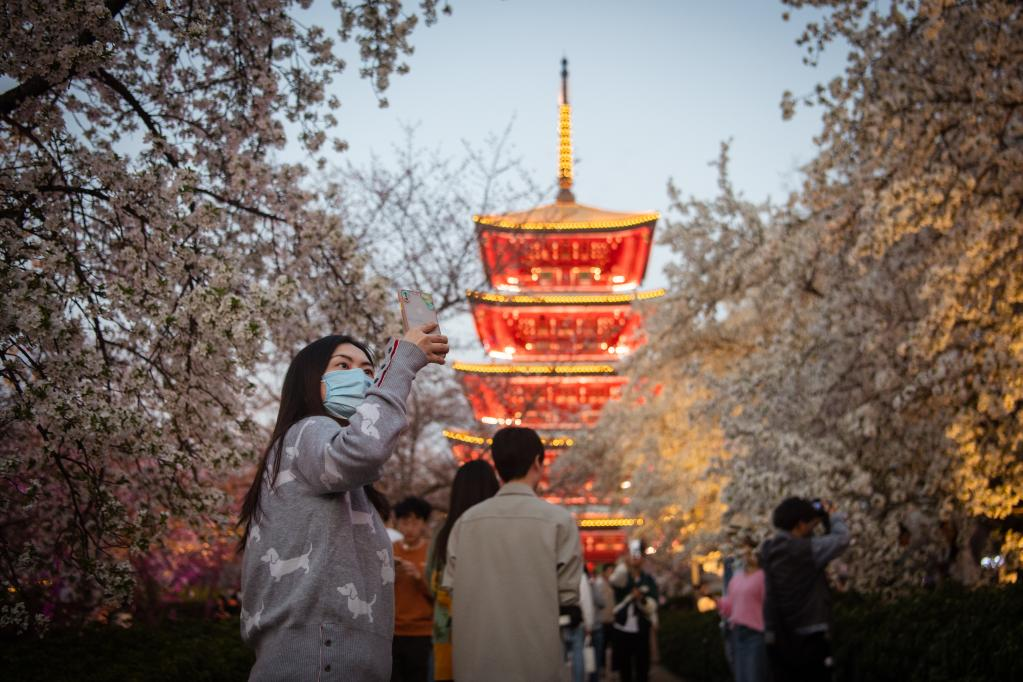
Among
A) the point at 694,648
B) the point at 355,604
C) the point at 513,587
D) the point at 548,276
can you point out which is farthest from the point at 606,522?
the point at 355,604

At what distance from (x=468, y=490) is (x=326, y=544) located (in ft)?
8.35

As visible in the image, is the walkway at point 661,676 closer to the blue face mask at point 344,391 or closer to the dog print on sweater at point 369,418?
the blue face mask at point 344,391

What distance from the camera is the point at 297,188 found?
6.64 meters

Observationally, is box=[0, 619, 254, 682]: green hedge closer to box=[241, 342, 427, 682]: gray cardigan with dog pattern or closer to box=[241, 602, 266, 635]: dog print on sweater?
box=[241, 602, 266, 635]: dog print on sweater

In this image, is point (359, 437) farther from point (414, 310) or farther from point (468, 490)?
point (468, 490)

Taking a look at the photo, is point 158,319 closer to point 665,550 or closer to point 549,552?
point 549,552

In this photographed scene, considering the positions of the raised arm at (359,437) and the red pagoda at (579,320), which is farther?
the red pagoda at (579,320)

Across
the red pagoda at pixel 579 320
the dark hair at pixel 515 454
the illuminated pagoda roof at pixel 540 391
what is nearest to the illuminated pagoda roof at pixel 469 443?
the red pagoda at pixel 579 320

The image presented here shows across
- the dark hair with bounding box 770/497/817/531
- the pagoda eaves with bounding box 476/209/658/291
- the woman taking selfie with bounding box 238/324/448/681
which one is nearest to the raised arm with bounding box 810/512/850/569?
the dark hair with bounding box 770/497/817/531

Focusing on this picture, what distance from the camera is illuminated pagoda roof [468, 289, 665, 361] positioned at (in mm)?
26484

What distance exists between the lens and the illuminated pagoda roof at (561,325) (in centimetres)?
2648

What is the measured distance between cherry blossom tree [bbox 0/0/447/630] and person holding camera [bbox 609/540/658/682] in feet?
17.0

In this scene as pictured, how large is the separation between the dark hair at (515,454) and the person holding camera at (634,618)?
23.0 ft

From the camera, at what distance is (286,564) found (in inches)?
111
